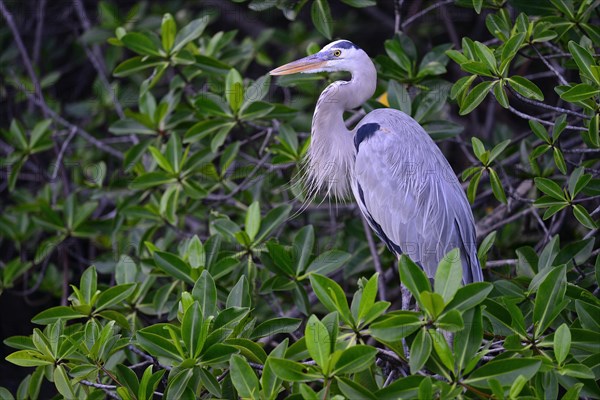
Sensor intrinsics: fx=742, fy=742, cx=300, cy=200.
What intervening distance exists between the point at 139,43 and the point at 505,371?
221 cm

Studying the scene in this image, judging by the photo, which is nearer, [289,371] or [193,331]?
[289,371]

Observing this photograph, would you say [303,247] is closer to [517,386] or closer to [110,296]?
[110,296]

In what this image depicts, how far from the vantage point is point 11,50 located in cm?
475

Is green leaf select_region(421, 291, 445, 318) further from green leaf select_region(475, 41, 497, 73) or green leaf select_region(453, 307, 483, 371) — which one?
green leaf select_region(475, 41, 497, 73)

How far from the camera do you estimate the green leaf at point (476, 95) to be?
2674mm

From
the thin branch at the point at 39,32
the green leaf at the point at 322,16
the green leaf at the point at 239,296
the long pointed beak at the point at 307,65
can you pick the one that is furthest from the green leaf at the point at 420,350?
the thin branch at the point at 39,32

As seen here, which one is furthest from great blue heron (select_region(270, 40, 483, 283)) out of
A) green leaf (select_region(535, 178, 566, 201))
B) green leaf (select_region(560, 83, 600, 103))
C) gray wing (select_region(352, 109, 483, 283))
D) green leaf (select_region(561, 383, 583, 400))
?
green leaf (select_region(561, 383, 583, 400))

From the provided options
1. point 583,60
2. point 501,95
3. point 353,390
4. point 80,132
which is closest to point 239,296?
point 353,390

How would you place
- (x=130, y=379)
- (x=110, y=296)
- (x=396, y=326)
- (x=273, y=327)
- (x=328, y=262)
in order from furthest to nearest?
(x=328, y=262), (x=110, y=296), (x=273, y=327), (x=130, y=379), (x=396, y=326)

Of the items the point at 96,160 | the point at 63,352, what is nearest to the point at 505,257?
the point at 63,352

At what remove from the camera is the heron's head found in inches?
125

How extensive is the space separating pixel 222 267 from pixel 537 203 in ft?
3.92

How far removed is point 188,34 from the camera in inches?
135

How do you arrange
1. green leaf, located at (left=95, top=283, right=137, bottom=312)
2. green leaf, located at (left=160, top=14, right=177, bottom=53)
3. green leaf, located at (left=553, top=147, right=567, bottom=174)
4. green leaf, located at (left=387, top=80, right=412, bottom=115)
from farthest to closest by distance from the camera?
green leaf, located at (left=160, top=14, right=177, bottom=53) < green leaf, located at (left=387, top=80, right=412, bottom=115) < green leaf, located at (left=553, top=147, right=567, bottom=174) < green leaf, located at (left=95, top=283, right=137, bottom=312)
